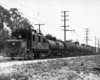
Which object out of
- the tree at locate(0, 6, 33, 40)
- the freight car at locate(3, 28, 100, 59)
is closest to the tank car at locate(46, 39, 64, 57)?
the freight car at locate(3, 28, 100, 59)

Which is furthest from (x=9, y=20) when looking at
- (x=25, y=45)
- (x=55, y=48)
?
(x=25, y=45)

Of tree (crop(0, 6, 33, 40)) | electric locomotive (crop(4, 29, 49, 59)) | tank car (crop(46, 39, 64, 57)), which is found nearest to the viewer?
electric locomotive (crop(4, 29, 49, 59))

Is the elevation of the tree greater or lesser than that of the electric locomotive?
greater

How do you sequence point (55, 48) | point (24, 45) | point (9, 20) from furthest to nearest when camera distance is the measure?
point (9, 20), point (55, 48), point (24, 45)

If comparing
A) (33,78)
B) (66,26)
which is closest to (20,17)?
(66,26)

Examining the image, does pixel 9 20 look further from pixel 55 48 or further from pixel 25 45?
pixel 25 45

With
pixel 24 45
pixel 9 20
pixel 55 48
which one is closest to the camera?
pixel 24 45

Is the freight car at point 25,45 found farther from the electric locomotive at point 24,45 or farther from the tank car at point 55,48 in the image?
the tank car at point 55,48

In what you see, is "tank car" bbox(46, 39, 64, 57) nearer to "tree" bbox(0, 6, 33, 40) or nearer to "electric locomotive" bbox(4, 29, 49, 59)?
"electric locomotive" bbox(4, 29, 49, 59)

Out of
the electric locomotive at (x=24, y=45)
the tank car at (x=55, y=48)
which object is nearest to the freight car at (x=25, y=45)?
the electric locomotive at (x=24, y=45)

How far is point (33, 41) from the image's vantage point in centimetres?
2123

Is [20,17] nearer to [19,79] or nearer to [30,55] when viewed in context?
[30,55]

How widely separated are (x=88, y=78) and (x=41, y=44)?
1544 centimetres

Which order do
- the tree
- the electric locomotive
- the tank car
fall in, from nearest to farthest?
the electric locomotive < the tank car < the tree
